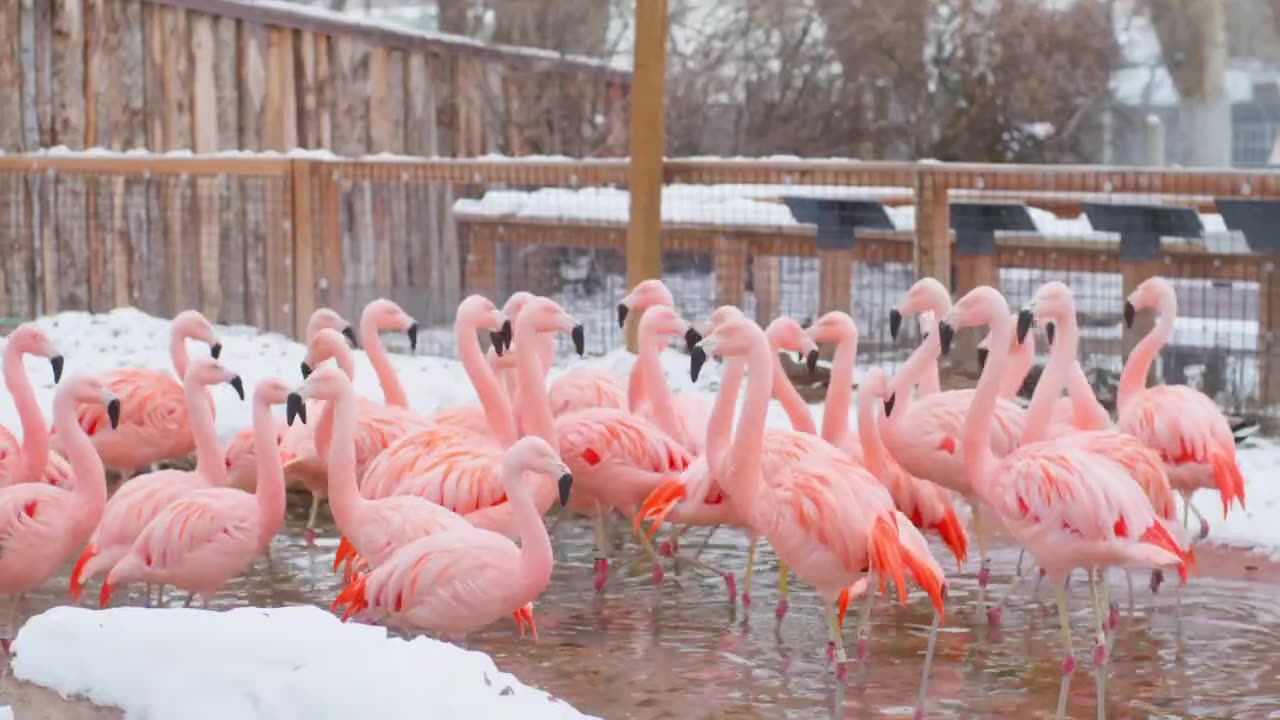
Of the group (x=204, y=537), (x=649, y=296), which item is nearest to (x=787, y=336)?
(x=649, y=296)

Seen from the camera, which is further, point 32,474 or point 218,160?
point 218,160

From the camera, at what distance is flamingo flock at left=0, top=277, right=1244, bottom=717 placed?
5121 mm

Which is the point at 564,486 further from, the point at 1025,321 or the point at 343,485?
the point at 1025,321

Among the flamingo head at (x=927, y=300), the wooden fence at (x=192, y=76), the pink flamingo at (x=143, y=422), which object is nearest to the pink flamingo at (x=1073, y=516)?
the flamingo head at (x=927, y=300)

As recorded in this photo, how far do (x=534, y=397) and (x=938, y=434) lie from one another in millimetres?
1385

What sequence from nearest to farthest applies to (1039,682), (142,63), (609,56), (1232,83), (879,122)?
(1039,682)
(142,63)
(879,122)
(609,56)
(1232,83)

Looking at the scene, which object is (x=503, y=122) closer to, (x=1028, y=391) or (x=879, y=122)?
(x=879, y=122)

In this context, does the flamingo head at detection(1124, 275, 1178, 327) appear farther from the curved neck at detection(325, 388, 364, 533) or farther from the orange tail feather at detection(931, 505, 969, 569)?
the curved neck at detection(325, 388, 364, 533)

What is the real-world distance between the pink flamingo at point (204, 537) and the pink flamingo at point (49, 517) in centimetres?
19

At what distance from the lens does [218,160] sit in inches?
423

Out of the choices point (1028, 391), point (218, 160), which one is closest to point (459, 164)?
point (218, 160)

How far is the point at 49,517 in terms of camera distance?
5.61m

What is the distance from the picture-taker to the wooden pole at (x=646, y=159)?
355 inches

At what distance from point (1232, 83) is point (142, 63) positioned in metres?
18.8
